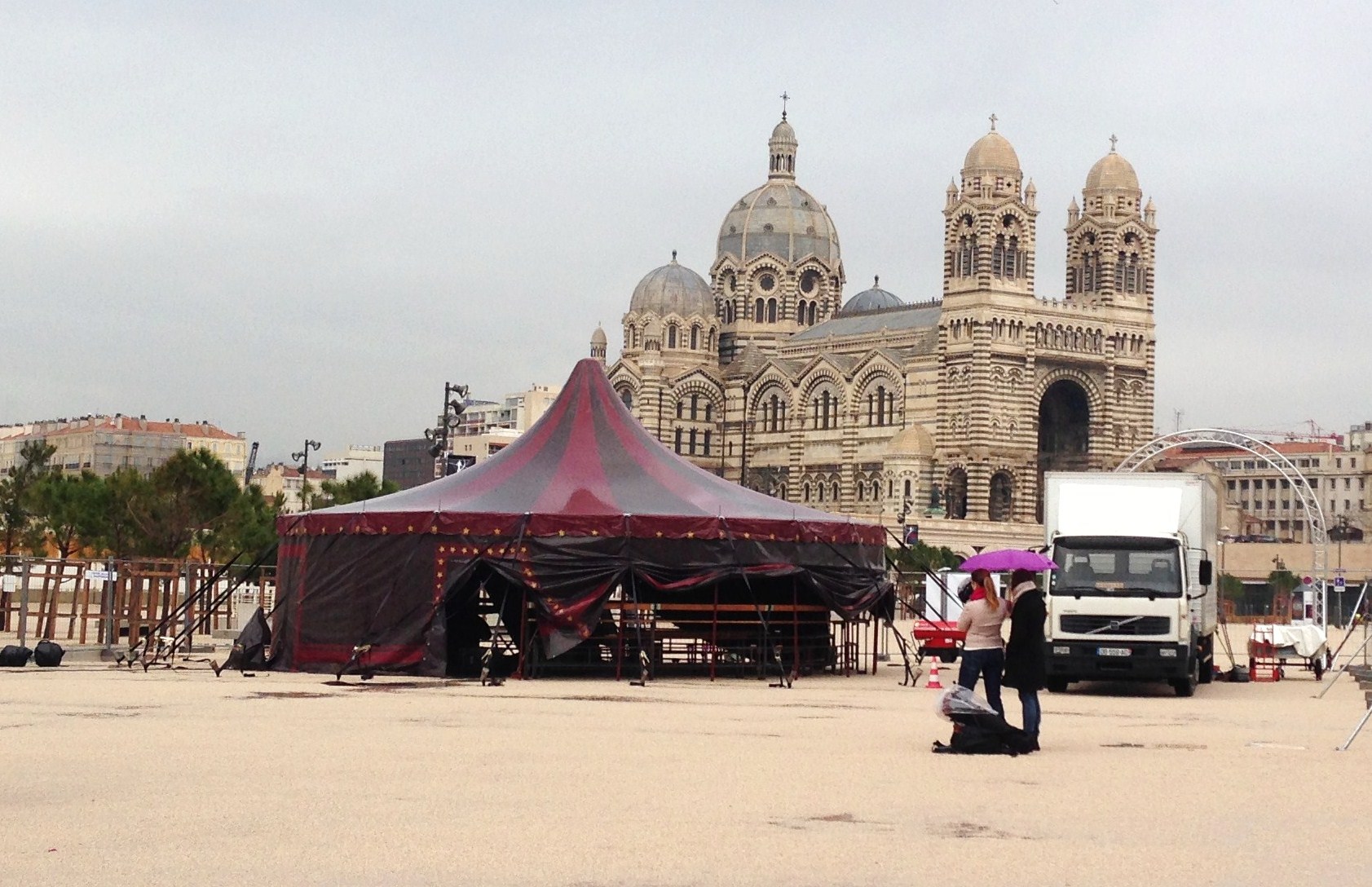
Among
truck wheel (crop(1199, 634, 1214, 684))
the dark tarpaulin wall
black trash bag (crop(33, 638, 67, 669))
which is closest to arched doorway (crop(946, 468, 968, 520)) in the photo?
truck wheel (crop(1199, 634, 1214, 684))

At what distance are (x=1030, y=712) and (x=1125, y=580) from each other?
887 centimetres

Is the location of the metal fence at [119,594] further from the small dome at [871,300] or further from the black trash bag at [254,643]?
the small dome at [871,300]

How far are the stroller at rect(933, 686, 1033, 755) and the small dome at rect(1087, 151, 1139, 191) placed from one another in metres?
83.0

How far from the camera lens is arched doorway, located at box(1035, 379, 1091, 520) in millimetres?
97500

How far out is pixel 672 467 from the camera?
29719 millimetres

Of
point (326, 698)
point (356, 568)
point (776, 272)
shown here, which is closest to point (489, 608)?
point (356, 568)

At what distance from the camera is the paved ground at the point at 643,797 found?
33.7ft

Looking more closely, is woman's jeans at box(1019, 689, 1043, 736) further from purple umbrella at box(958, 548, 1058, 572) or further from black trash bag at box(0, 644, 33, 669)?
black trash bag at box(0, 644, 33, 669)

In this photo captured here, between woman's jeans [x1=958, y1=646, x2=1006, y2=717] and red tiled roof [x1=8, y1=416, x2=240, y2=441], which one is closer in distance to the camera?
woman's jeans [x1=958, y1=646, x2=1006, y2=717]

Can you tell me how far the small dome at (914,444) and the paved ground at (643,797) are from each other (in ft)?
238

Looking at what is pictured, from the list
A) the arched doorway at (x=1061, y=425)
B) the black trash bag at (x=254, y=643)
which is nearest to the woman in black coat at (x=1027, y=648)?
the black trash bag at (x=254, y=643)

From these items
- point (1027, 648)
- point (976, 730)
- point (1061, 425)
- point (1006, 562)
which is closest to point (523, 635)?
point (1006, 562)

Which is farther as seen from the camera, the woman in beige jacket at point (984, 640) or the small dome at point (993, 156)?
the small dome at point (993, 156)

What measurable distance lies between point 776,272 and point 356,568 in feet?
281
